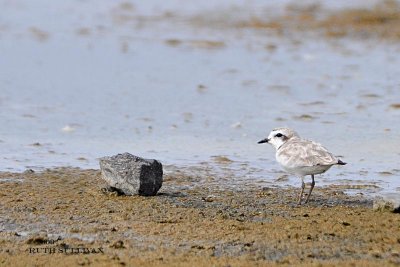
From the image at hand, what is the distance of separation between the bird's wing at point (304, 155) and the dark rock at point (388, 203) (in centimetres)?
49

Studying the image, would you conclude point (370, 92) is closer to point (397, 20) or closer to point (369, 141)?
point (369, 141)

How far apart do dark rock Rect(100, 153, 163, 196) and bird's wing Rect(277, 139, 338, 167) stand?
111 centimetres

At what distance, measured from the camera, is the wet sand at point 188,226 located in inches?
274

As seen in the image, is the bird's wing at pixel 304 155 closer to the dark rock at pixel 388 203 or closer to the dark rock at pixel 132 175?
the dark rock at pixel 388 203

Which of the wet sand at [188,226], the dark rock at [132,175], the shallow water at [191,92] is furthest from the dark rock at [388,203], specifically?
the dark rock at [132,175]

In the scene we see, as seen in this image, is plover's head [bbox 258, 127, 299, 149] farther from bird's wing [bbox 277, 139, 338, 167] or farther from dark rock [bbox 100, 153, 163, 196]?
dark rock [bbox 100, 153, 163, 196]

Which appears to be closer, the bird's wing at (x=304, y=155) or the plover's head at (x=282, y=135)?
the bird's wing at (x=304, y=155)

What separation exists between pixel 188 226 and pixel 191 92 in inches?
269

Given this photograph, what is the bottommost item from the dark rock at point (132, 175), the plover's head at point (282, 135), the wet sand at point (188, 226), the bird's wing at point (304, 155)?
the wet sand at point (188, 226)

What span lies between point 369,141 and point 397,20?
29.9 feet

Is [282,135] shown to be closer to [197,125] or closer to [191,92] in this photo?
[197,125]

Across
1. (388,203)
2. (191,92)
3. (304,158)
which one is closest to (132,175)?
(304,158)

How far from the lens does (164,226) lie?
7.77m

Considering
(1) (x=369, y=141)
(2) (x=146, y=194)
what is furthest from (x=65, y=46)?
(2) (x=146, y=194)
